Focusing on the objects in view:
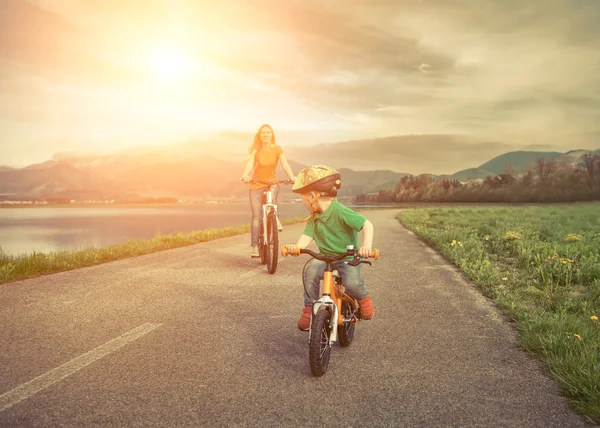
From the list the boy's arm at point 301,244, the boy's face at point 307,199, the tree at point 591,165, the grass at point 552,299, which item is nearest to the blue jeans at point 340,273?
the boy's arm at point 301,244

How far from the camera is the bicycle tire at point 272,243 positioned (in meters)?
8.88

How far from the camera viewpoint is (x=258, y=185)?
971 cm

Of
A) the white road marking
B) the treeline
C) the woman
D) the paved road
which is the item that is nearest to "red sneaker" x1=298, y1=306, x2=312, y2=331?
the paved road

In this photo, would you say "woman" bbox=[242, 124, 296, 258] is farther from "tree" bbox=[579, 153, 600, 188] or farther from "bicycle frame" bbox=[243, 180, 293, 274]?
"tree" bbox=[579, 153, 600, 188]

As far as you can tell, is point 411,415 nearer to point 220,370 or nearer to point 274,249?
point 220,370

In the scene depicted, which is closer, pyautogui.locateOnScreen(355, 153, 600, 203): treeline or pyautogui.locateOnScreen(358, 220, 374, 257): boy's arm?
pyautogui.locateOnScreen(358, 220, 374, 257): boy's arm

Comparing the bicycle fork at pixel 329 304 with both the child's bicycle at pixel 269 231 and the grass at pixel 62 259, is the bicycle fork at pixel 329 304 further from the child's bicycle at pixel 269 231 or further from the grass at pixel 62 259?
the grass at pixel 62 259

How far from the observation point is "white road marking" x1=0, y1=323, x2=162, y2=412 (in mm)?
3574

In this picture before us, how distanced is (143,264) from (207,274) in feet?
6.42

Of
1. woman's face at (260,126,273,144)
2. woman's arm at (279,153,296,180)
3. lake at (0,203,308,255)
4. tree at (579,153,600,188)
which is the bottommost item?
lake at (0,203,308,255)

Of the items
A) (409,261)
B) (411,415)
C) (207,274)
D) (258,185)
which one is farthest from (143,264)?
(411,415)

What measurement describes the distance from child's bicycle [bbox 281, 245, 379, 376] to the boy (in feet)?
0.31

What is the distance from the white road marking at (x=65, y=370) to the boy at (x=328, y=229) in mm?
1804

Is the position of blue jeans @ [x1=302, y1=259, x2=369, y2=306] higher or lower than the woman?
lower
